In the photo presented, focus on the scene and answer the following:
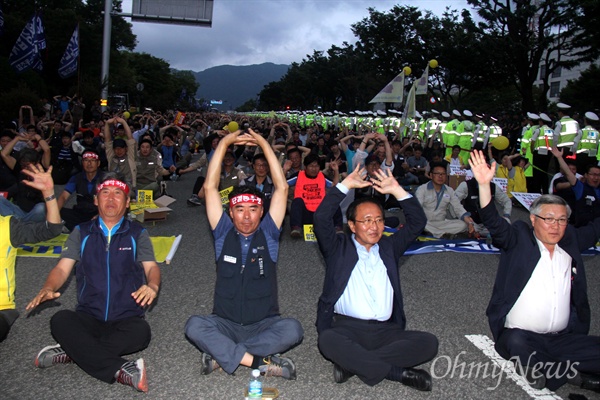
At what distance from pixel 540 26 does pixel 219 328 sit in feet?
97.3

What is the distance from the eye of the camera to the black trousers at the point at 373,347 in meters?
4.11

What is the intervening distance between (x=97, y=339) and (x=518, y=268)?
3201 mm

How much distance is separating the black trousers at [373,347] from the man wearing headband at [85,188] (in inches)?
199

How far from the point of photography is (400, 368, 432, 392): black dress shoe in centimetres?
418

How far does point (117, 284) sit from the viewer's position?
4.36 m

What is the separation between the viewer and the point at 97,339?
13.9ft

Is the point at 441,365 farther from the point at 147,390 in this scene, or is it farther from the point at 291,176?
the point at 291,176

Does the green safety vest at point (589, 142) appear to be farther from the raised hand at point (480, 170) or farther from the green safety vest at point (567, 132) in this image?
the raised hand at point (480, 170)

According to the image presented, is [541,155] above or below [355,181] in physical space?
above

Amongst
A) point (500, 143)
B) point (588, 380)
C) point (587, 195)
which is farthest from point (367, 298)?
point (500, 143)

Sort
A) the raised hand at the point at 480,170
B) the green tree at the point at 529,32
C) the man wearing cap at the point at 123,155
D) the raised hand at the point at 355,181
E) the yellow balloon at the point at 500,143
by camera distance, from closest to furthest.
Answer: the raised hand at the point at 480,170, the raised hand at the point at 355,181, the man wearing cap at the point at 123,155, the yellow balloon at the point at 500,143, the green tree at the point at 529,32

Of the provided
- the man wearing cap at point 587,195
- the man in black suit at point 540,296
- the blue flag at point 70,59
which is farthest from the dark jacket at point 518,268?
the blue flag at point 70,59

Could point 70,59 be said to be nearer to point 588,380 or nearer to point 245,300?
point 245,300

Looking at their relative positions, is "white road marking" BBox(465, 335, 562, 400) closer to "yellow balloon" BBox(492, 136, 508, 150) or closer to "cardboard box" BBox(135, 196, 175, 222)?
"cardboard box" BBox(135, 196, 175, 222)
